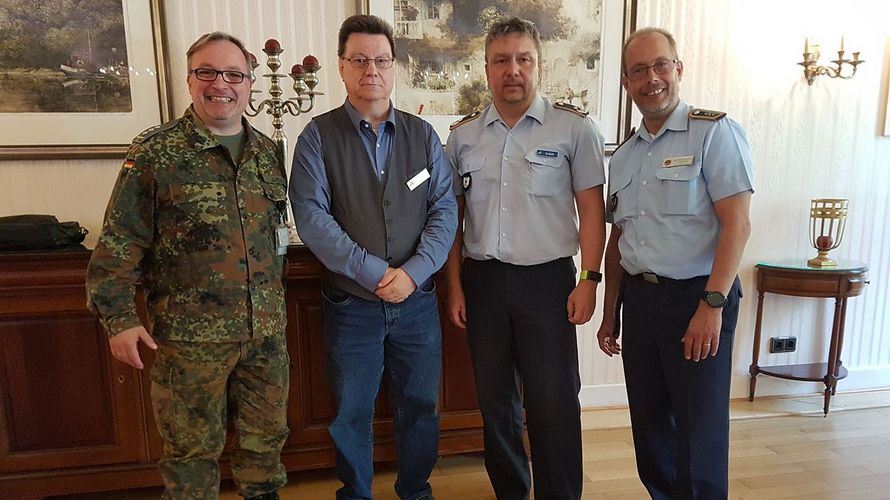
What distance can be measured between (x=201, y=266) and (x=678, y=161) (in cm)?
134

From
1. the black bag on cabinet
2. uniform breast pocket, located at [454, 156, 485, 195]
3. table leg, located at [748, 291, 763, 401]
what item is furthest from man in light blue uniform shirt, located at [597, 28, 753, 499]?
the black bag on cabinet

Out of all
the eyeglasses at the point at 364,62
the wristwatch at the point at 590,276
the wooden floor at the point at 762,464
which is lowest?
the wooden floor at the point at 762,464

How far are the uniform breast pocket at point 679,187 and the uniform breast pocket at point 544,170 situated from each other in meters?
0.29

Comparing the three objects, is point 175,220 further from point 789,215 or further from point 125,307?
point 789,215

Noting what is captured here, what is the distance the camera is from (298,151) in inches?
65.8

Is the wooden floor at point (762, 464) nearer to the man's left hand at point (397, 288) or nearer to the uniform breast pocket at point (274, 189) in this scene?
the man's left hand at point (397, 288)

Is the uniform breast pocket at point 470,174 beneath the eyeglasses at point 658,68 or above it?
beneath

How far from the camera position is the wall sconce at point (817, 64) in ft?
9.07

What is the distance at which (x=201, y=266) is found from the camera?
4.98ft

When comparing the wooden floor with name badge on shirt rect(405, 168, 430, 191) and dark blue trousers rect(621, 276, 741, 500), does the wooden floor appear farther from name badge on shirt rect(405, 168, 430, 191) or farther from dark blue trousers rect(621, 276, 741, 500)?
name badge on shirt rect(405, 168, 430, 191)

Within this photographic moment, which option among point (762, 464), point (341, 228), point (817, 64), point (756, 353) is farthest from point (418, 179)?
point (817, 64)

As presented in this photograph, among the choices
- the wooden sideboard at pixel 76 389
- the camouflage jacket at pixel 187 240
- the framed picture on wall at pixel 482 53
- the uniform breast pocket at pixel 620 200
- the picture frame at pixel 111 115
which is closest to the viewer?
the camouflage jacket at pixel 187 240

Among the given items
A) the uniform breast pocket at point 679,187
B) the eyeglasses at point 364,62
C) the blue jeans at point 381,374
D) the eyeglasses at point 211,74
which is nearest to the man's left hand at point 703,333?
the uniform breast pocket at point 679,187

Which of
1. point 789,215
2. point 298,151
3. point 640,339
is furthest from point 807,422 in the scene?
point 298,151
